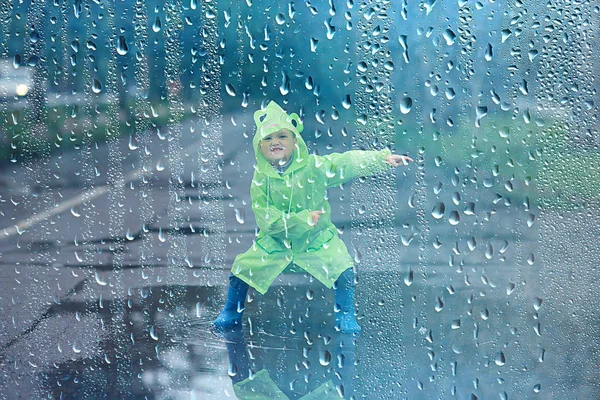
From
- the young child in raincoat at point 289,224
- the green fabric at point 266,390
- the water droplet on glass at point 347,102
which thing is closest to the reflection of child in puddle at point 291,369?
the green fabric at point 266,390

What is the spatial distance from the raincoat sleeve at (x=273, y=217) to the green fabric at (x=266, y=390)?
1.89 feet

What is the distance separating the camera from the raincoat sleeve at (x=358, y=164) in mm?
2523

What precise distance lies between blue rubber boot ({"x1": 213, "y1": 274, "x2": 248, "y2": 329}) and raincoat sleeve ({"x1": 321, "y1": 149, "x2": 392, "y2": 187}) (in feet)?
2.06

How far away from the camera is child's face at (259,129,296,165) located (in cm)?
269

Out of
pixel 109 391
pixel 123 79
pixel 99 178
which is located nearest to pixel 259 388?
pixel 109 391

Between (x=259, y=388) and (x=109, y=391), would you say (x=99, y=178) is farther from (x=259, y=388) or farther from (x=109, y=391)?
(x=259, y=388)

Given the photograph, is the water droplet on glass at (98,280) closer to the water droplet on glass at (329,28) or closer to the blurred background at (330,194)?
the blurred background at (330,194)

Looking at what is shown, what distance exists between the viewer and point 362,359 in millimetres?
2582

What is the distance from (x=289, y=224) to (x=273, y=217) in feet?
0.25

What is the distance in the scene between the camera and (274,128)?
262cm

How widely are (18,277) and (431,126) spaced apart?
1.74 m

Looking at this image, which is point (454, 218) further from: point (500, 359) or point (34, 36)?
point (34, 36)

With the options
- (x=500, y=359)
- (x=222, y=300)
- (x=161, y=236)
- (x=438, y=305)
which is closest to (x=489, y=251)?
(x=438, y=305)

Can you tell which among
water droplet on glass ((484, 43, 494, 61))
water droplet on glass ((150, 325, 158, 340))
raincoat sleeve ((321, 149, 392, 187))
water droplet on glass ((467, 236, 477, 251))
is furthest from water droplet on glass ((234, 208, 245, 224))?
water droplet on glass ((484, 43, 494, 61))
